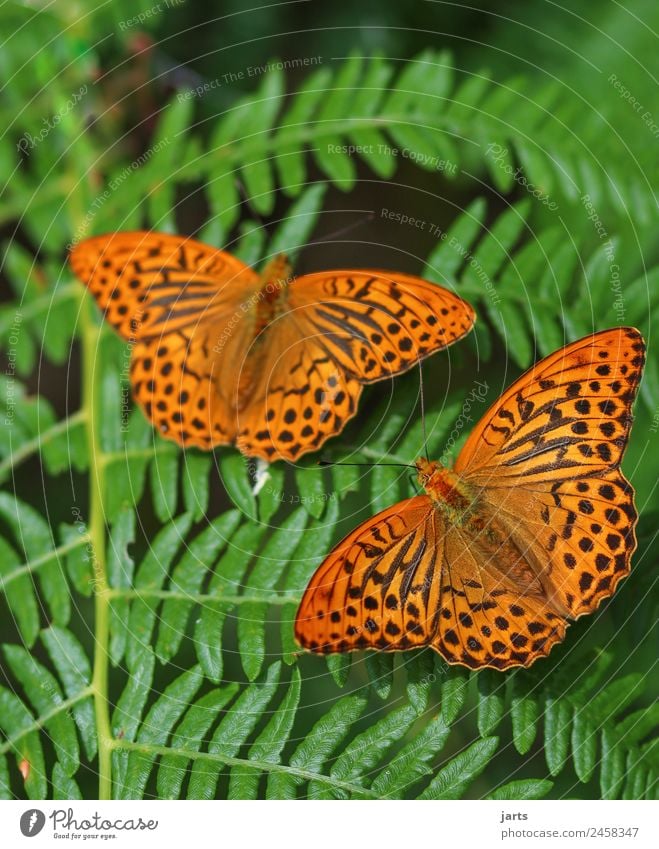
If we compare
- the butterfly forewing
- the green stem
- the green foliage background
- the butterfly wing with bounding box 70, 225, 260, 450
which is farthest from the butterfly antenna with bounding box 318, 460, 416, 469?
the green stem

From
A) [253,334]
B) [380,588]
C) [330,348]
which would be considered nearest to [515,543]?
[380,588]

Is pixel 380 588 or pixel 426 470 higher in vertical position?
pixel 426 470

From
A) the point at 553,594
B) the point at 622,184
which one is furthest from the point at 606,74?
the point at 553,594

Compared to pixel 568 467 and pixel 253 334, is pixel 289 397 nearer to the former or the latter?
pixel 253 334

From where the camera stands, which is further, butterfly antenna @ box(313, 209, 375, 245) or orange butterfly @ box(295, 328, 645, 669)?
butterfly antenna @ box(313, 209, 375, 245)

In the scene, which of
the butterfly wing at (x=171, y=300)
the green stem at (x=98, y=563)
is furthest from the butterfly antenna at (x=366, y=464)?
the green stem at (x=98, y=563)

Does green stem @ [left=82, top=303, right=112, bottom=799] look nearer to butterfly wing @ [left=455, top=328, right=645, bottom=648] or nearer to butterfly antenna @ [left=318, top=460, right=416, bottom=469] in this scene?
butterfly antenna @ [left=318, top=460, right=416, bottom=469]

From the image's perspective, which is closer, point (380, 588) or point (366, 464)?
point (380, 588)
